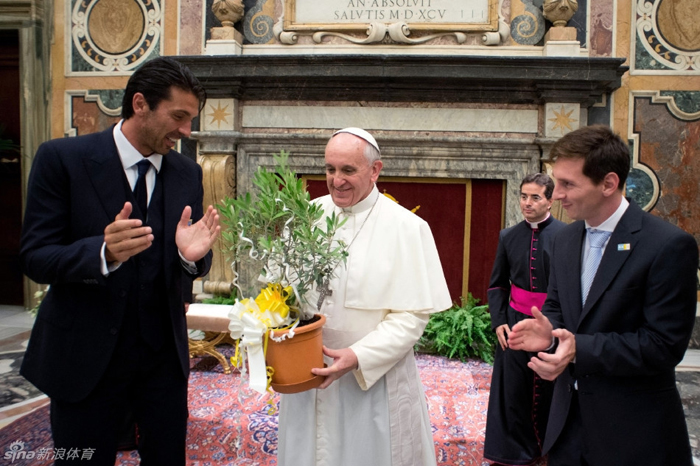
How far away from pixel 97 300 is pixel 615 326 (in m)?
1.76

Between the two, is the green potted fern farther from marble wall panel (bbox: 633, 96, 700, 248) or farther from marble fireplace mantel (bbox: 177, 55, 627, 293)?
marble wall panel (bbox: 633, 96, 700, 248)

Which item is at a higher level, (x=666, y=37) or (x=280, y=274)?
(x=666, y=37)

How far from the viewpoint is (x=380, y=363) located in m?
1.84

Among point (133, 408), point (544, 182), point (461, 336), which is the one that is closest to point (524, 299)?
point (544, 182)

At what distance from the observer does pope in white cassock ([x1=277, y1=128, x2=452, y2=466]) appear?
1905 millimetres

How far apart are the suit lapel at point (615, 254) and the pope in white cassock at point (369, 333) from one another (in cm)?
57

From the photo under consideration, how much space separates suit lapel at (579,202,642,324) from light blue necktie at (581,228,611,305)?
7cm

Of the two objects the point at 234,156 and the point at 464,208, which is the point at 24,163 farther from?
the point at 464,208

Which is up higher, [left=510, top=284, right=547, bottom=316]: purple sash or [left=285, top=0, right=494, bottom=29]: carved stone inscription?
[left=285, top=0, right=494, bottom=29]: carved stone inscription

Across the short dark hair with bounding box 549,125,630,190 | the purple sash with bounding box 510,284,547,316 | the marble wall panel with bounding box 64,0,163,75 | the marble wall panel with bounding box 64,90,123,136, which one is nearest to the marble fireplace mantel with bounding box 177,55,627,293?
the marble wall panel with bounding box 64,0,163,75

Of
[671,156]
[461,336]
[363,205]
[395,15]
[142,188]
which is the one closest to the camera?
[142,188]

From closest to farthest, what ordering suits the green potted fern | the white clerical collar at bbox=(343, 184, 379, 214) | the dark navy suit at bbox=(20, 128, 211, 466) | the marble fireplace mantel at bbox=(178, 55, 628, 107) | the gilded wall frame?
the dark navy suit at bbox=(20, 128, 211, 466)
the white clerical collar at bbox=(343, 184, 379, 214)
the green potted fern
the marble fireplace mantel at bbox=(178, 55, 628, 107)
the gilded wall frame

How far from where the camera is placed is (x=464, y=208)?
5605 mm

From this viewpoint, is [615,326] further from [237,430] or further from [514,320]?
[237,430]
